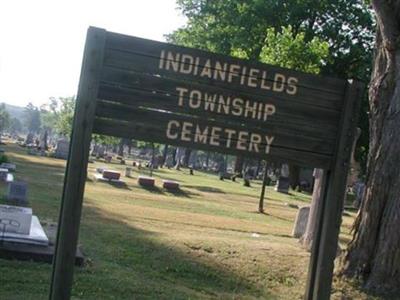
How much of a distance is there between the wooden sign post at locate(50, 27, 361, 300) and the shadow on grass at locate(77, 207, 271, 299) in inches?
119

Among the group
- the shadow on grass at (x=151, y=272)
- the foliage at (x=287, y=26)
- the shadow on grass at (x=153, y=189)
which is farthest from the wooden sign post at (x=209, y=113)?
the foliage at (x=287, y=26)

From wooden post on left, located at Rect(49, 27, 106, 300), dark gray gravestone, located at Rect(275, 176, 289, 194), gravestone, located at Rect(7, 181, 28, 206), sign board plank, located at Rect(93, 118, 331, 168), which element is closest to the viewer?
wooden post on left, located at Rect(49, 27, 106, 300)

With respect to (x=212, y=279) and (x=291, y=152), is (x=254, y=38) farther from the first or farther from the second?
(x=291, y=152)

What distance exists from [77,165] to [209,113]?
117 cm

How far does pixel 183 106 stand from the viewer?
17.3 feet

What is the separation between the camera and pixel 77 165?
5.02m

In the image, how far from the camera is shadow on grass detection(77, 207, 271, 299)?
817 centimetres

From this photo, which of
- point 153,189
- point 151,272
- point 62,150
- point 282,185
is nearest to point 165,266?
point 151,272

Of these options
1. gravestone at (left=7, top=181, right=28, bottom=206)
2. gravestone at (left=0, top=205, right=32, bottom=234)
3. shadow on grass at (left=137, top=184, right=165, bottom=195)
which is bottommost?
shadow on grass at (left=137, top=184, right=165, bottom=195)

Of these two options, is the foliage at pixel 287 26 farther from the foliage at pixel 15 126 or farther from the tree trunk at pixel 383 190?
the foliage at pixel 15 126

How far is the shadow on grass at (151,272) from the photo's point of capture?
26.8 ft

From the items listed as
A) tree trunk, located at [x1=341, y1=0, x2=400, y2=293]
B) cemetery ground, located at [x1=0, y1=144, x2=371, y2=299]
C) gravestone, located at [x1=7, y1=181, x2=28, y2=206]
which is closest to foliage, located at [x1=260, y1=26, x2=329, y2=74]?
cemetery ground, located at [x1=0, y1=144, x2=371, y2=299]

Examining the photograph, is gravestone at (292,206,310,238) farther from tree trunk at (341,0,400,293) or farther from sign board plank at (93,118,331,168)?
sign board plank at (93,118,331,168)

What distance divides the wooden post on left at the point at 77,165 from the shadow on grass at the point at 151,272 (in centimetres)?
272
